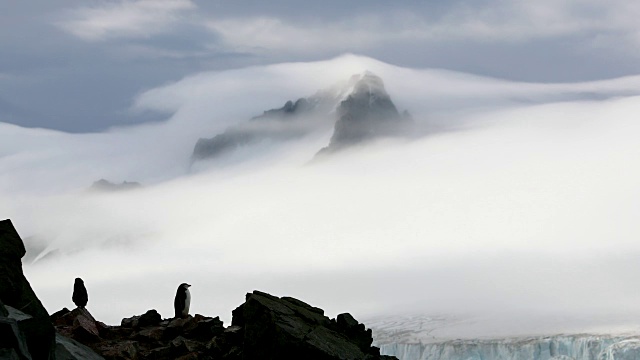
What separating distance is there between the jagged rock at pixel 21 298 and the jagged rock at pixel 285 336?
308 inches

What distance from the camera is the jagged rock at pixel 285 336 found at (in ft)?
103

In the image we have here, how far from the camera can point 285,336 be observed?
3147 cm

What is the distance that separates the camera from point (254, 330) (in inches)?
1251

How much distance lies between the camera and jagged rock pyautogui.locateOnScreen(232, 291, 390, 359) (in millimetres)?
31375

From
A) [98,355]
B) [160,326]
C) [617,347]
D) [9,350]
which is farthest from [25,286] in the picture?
[617,347]

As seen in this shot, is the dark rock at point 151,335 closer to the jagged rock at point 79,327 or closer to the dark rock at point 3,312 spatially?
the jagged rock at point 79,327

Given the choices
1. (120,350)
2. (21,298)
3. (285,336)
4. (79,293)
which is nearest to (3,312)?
(21,298)

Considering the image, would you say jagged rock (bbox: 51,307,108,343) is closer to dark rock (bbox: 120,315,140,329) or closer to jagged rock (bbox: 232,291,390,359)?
dark rock (bbox: 120,315,140,329)

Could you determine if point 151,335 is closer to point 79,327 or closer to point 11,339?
point 79,327

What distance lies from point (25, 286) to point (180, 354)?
21.8 ft

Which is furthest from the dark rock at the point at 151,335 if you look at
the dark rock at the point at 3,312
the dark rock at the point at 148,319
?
the dark rock at the point at 3,312

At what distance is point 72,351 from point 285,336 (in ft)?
24.4

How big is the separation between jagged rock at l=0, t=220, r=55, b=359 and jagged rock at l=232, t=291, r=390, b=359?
7833 millimetres

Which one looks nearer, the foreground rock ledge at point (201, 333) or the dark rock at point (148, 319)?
the foreground rock ledge at point (201, 333)
